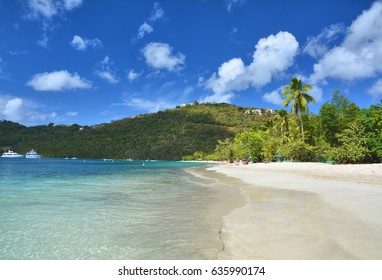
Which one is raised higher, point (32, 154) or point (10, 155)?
point (32, 154)

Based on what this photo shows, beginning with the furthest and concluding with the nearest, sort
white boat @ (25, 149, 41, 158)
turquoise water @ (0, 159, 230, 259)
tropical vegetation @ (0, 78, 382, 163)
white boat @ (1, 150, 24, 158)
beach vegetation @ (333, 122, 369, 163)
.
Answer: white boat @ (1, 150, 24, 158), white boat @ (25, 149, 41, 158), tropical vegetation @ (0, 78, 382, 163), beach vegetation @ (333, 122, 369, 163), turquoise water @ (0, 159, 230, 259)

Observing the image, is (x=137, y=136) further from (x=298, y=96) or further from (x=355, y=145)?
(x=355, y=145)

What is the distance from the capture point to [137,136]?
164 m

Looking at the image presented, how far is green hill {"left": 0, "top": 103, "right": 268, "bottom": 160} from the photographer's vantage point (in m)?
155

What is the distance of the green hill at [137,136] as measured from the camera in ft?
508

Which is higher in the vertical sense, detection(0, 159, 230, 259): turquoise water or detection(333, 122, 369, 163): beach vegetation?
detection(333, 122, 369, 163): beach vegetation

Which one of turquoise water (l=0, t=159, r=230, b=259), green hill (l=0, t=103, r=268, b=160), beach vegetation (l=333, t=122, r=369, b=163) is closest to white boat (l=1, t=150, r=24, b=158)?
green hill (l=0, t=103, r=268, b=160)

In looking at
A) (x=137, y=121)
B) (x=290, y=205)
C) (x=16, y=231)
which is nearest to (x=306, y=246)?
Result: (x=290, y=205)

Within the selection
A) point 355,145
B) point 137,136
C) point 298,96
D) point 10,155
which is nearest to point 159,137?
point 137,136

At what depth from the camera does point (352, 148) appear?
34.8 meters

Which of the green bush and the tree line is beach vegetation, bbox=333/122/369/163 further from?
the green bush

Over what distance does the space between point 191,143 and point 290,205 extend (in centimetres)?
14461

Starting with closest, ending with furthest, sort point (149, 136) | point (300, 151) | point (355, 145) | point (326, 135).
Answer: point (355, 145) → point (326, 135) → point (300, 151) → point (149, 136)

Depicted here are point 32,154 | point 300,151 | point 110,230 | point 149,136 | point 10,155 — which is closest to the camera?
point 110,230
